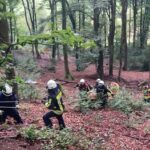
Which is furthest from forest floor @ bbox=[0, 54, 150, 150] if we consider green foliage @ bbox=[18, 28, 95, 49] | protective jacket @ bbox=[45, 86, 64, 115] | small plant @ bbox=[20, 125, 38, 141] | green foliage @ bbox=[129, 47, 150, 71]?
green foliage @ bbox=[129, 47, 150, 71]

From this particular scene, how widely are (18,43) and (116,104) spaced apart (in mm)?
10529

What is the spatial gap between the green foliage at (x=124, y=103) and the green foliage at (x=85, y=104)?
794mm

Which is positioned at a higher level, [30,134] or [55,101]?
[55,101]

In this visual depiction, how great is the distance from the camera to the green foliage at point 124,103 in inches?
648

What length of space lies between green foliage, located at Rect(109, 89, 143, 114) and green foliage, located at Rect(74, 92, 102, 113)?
2.61ft

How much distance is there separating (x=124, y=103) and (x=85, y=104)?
82.9 inches

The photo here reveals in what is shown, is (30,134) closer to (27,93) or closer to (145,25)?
(27,93)

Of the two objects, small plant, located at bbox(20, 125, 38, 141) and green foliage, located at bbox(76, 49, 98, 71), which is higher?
green foliage, located at bbox(76, 49, 98, 71)

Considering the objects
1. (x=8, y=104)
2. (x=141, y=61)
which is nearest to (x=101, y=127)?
(x=8, y=104)

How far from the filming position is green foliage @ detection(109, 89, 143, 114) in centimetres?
1647

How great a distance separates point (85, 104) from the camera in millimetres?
15820

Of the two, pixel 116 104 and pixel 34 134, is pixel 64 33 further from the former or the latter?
pixel 116 104

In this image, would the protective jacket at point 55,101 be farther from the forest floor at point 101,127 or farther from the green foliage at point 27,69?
the green foliage at point 27,69

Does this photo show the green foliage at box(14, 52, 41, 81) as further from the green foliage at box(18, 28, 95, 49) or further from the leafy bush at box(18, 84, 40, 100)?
the green foliage at box(18, 28, 95, 49)
